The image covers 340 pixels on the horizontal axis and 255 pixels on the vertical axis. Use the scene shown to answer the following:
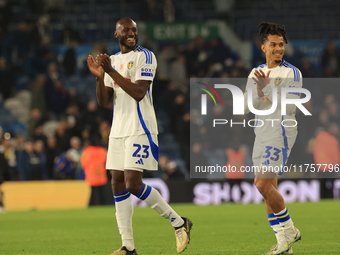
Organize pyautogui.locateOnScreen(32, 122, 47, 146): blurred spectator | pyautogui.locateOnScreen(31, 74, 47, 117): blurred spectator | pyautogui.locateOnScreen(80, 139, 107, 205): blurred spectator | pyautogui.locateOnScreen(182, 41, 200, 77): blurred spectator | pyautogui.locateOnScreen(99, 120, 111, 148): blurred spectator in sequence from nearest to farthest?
1. pyautogui.locateOnScreen(80, 139, 107, 205): blurred spectator
2. pyautogui.locateOnScreen(99, 120, 111, 148): blurred spectator
3. pyautogui.locateOnScreen(32, 122, 47, 146): blurred spectator
4. pyautogui.locateOnScreen(31, 74, 47, 117): blurred spectator
5. pyautogui.locateOnScreen(182, 41, 200, 77): blurred spectator

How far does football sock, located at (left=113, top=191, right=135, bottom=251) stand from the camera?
5.70 m

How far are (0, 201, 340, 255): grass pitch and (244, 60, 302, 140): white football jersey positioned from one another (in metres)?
1.37

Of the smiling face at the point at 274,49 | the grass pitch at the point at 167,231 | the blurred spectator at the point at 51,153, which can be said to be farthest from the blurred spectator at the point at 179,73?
the smiling face at the point at 274,49

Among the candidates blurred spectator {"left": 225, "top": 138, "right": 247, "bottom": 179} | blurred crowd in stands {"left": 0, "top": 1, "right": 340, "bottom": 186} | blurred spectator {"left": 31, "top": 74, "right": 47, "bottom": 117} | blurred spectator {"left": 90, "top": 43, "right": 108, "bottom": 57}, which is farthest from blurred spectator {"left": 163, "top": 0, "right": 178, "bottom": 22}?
blurred spectator {"left": 225, "top": 138, "right": 247, "bottom": 179}

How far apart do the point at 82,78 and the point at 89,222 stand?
360 inches

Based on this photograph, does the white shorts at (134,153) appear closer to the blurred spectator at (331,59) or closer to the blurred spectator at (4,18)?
the blurred spectator at (331,59)

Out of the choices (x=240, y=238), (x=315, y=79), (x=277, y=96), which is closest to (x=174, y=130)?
(x=315, y=79)

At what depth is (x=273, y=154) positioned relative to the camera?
5.92m

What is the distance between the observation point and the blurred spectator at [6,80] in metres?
18.0

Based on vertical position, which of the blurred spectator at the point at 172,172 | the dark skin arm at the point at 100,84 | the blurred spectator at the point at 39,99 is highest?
the dark skin arm at the point at 100,84

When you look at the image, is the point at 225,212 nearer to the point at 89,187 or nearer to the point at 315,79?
the point at 89,187

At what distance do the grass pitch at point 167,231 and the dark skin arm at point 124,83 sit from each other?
6.39 feet

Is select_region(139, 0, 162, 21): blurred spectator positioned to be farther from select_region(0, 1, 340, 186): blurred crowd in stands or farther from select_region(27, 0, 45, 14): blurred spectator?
select_region(27, 0, 45, 14): blurred spectator

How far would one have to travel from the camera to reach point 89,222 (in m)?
10.9
